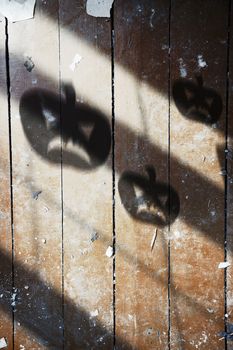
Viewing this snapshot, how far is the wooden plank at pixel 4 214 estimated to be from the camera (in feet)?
4.50

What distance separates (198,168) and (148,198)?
0.66 feet

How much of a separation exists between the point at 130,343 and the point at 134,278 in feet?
0.78

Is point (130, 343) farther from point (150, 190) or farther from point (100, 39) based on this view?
point (100, 39)

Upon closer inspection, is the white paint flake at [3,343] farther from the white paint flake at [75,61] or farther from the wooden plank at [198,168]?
the white paint flake at [75,61]

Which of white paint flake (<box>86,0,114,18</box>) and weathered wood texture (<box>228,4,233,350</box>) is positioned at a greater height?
white paint flake (<box>86,0,114,18</box>)

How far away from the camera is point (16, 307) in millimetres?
1427

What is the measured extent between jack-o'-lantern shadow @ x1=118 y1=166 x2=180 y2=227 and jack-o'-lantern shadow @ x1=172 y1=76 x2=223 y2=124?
0.77 feet

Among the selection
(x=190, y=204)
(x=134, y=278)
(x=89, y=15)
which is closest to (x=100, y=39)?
(x=89, y=15)

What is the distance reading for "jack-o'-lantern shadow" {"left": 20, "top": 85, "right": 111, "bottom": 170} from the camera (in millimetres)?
1371

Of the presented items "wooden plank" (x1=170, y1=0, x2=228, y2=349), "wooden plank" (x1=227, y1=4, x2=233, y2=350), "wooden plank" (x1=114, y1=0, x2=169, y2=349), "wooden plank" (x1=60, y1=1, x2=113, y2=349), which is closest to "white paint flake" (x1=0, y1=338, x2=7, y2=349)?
"wooden plank" (x1=60, y1=1, x2=113, y2=349)

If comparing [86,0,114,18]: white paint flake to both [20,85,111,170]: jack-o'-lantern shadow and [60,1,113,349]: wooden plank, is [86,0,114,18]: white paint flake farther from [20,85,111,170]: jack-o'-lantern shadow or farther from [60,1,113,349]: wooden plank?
[20,85,111,170]: jack-o'-lantern shadow

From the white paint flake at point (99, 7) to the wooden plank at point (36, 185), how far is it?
0.12 metres

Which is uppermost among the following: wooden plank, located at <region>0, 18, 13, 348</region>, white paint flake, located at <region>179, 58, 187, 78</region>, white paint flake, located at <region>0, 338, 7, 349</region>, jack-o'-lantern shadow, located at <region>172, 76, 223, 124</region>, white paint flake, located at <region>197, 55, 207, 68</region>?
white paint flake, located at <region>197, 55, 207, 68</region>

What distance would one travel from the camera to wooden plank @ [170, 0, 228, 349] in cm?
136
